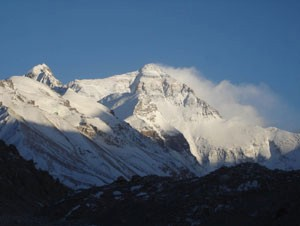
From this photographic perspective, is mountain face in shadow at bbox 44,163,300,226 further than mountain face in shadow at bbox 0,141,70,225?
No

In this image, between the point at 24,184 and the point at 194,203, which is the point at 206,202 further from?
the point at 24,184

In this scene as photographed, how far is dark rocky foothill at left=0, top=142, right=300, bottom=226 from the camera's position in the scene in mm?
43778

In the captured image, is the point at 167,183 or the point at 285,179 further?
the point at 167,183

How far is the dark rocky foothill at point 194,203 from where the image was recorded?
43778mm

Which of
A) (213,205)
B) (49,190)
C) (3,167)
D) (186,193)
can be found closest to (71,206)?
A: (186,193)

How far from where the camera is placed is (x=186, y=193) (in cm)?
5119

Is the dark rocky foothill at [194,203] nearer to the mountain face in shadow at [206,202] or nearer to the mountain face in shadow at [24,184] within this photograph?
the mountain face in shadow at [206,202]

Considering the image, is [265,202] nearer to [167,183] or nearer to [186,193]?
[186,193]

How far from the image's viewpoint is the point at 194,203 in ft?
157

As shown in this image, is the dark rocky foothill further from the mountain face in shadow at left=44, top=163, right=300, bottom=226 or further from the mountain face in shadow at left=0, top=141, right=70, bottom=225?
the mountain face in shadow at left=0, top=141, right=70, bottom=225

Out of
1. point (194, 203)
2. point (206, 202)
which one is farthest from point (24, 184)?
point (206, 202)

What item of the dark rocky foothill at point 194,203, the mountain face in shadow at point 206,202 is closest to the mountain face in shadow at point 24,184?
the dark rocky foothill at point 194,203

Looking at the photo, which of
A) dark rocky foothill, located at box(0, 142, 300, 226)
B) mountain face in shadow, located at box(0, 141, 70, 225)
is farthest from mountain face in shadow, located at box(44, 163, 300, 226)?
mountain face in shadow, located at box(0, 141, 70, 225)

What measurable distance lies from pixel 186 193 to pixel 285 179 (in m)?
7.66
